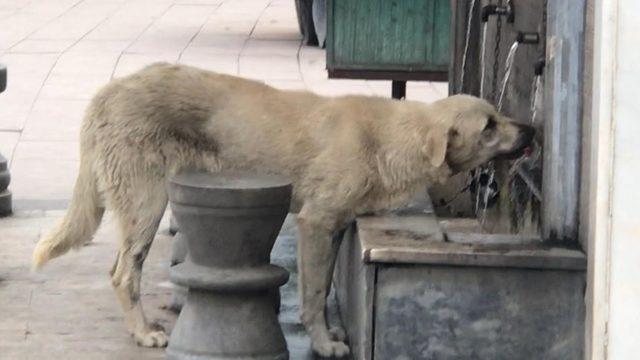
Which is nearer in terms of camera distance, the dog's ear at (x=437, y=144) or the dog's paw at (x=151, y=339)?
the dog's ear at (x=437, y=144)

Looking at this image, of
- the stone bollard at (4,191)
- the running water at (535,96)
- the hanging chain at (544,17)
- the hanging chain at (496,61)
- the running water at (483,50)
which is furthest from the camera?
the stone bollard at (4,191)

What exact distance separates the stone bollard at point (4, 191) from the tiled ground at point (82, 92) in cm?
11

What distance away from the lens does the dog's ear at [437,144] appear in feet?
22.1

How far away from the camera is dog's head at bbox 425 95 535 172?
6.75 m

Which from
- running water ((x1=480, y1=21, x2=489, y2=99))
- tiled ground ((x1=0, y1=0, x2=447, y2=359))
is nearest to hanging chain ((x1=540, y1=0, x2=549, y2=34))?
tiled ground ((x1=0, y1=0, x2=447, y2=359))

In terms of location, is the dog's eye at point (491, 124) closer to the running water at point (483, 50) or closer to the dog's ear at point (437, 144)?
the dog's ear at point (437, 144)

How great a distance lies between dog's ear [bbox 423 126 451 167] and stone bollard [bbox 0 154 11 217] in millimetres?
4014

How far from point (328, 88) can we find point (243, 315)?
28.9ft

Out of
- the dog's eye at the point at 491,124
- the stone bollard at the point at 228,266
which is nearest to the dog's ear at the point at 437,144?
the dog's eye at the point at 491,124

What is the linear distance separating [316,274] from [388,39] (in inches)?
180

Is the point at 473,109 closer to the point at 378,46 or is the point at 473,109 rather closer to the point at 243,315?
the point at 243,315

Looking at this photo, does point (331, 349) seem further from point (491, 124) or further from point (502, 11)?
point (502, 11)

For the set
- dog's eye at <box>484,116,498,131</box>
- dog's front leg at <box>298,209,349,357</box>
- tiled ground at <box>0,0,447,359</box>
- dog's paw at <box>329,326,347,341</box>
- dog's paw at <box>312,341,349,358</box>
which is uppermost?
dog's eye at <box>484,116,498,131</box>

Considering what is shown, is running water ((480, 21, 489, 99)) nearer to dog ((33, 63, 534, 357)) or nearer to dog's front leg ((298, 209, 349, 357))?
dog ((33, 63, 534, 357))
